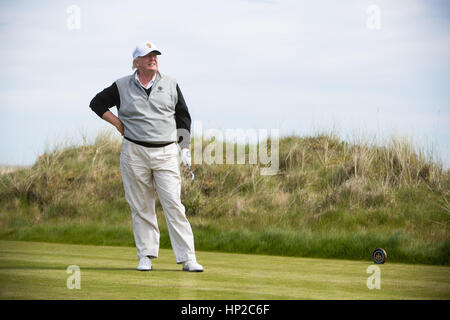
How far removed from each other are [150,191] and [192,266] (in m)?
0.96

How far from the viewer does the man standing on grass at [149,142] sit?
7109mm

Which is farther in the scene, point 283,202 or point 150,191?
point 283,202

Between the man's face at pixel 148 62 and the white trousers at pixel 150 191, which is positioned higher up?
the man's face at pixel 148 62

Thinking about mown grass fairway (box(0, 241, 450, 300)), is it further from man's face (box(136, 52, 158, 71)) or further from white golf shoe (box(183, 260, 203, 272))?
man's face (box(136, 52, 158, 71))

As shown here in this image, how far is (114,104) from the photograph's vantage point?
290 inches

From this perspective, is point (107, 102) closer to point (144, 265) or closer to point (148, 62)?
point (148, 62)

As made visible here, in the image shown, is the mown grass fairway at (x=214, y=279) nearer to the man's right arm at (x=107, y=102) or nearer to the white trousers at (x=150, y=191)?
the white trousers at (x=150, y=191)

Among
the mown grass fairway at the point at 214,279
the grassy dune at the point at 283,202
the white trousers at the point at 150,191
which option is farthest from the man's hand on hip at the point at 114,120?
the grassy dune at the point at 283,202

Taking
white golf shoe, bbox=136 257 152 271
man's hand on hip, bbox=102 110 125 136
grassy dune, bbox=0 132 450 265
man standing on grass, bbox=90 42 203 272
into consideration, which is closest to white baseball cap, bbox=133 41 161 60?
man standing on grass, bbox=90 42 203 272

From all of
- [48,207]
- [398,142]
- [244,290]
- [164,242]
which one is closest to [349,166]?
[398,142]

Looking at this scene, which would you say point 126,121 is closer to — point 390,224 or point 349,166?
point 390,224

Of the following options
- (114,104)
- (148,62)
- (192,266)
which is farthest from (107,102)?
(192,266)
